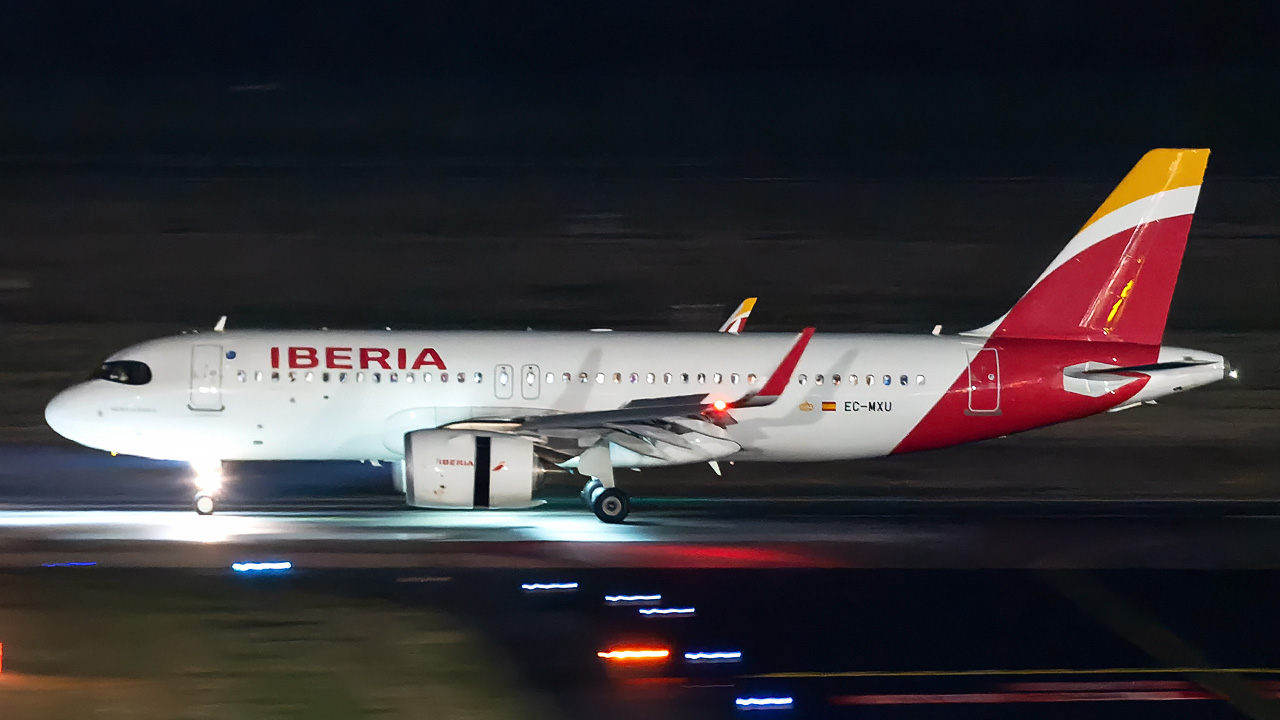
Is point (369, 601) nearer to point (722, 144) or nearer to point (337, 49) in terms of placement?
point (722, 144)

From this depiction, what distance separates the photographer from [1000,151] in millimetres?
49406

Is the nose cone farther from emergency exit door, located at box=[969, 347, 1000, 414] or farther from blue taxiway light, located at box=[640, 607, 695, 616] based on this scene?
emergency exit door, located at box=[969, 347, 1000, 414]

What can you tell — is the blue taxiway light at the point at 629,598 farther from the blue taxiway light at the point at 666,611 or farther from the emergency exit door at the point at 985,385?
the emergency exit door at the point at 985,385

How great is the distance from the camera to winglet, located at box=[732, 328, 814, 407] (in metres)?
21.4

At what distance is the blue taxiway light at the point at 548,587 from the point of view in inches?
637

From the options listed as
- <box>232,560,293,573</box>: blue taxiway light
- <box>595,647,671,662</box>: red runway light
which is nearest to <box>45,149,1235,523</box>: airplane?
<box>232,560,293,573</box>: blue taxiway light

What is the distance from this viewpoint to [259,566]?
56.3ft

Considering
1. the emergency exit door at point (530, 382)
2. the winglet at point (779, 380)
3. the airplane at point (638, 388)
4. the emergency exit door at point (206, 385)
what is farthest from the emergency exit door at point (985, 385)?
the emergency exit door at point (206, 385)

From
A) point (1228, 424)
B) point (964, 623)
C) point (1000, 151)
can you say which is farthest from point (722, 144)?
point (964, 623)

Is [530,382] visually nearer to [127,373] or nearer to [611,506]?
[611,506]

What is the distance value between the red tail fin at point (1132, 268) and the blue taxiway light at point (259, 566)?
13351 mm

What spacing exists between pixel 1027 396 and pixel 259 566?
13132 millimetres

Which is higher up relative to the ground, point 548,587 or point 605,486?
point 605,486

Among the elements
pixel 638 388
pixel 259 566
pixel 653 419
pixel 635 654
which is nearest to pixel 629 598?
pixel 635 654
